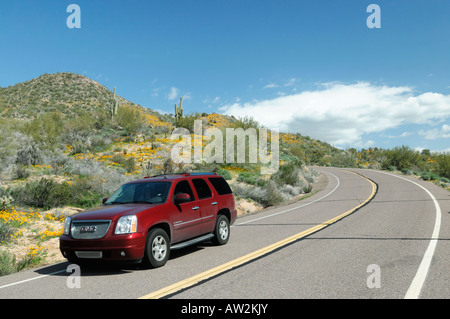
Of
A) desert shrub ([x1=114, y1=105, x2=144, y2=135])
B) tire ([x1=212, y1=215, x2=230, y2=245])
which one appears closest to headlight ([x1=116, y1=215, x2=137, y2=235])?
tire ([x1=212, y1=215, x2=230, y2=245])

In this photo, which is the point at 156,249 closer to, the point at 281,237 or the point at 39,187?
the point at 281,237

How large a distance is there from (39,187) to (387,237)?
11.9m

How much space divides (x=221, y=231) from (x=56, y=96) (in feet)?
204

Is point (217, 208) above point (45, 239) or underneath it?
above

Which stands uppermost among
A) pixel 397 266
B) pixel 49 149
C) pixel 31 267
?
pixel 49 149

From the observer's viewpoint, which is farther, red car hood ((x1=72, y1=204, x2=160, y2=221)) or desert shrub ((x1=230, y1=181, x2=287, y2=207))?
desert shrub ((x1=230, y1=181, x2=287, y2=207))

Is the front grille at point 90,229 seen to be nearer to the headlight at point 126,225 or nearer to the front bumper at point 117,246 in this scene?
the front bumper at point 117,246

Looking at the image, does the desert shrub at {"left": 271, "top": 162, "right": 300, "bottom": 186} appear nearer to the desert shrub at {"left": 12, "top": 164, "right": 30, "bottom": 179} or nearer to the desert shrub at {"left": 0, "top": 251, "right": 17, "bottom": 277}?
the desert shrub at {"left": 12, "top": 164, "right": 30, "bottom": 179}

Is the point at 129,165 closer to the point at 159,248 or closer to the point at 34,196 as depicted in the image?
the point at 34,196

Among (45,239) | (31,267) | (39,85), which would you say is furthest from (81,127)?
(39,85)

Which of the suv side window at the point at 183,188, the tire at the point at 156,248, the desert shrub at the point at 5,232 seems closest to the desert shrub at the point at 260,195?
the suv side window at the point at 183,188

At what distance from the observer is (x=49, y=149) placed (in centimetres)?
2425

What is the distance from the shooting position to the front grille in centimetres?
664
